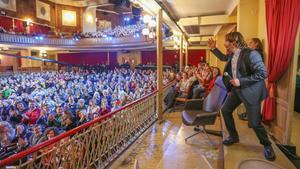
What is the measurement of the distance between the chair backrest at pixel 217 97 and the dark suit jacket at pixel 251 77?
0.91m

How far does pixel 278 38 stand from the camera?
9.98ft

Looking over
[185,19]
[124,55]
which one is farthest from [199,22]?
[124,55]

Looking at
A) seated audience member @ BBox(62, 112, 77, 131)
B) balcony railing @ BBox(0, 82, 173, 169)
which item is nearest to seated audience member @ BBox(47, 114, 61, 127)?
seated audience member @ BBox(62, 112, 77, 131)

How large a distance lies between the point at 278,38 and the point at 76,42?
19.7m

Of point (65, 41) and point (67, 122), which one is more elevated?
point (65, 41)

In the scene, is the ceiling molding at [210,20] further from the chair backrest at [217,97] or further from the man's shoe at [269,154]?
the man's shoe at [269,154]

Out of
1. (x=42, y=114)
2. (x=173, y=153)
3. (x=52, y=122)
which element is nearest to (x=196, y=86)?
(x=173, y=153)

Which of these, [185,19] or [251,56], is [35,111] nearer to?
[185,19]

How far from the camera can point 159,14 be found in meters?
4.78

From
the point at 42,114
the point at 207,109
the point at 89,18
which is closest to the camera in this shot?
the point at 207,109

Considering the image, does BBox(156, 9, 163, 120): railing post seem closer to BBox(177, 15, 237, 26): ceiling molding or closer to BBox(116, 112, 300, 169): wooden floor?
BBox(116, 112, 300, 169): wooden floor

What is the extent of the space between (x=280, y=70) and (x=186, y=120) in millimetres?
1551

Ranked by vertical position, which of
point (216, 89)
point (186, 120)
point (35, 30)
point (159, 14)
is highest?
point (35, 30)

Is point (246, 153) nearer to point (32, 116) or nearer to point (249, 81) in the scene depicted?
point (249, 81)
